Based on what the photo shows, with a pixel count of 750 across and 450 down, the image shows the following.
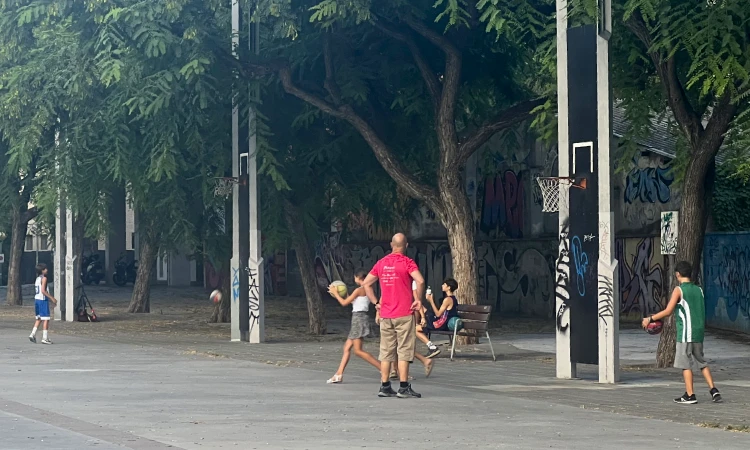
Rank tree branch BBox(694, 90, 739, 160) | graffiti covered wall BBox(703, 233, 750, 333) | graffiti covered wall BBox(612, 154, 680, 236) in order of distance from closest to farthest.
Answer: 1. tree branch BBox(694, 90, 739, 160)
2. graffiti covered wall BBox(703, 233, 750, 333)
3. graffiti covered wall BBox(612, 154, 680, 236)

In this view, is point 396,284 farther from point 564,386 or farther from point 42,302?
point 42,302

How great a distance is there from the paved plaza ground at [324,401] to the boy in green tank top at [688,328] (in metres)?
0.22

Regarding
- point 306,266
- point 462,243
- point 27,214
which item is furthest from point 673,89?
point 27,214

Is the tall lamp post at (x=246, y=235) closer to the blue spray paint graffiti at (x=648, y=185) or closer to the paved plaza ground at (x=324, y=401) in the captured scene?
the paved plaza ground at (x=324, y=401)

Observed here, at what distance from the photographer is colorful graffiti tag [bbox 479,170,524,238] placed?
36.5 meters

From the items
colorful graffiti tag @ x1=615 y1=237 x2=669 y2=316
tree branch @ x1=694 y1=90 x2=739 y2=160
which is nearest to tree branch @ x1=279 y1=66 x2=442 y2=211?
tree branch @ x1=694 y1=90 x2=739 y2=160

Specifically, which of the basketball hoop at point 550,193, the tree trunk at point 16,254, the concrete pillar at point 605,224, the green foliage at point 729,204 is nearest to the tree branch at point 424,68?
the basketball hoop at point 550,193

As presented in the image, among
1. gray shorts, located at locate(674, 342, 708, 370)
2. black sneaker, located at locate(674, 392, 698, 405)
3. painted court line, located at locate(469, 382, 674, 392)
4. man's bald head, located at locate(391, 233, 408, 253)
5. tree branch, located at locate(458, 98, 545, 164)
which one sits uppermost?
tree branch, located at locate(458, 98, 545, 164)

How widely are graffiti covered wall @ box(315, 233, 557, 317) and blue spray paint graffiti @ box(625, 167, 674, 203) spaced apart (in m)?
3.12

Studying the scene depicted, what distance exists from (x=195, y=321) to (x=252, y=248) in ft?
28.0

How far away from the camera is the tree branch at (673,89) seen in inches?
728

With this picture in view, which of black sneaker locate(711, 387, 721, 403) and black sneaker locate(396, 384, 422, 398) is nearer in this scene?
black sneaker locate(711, 387, 721, 403)

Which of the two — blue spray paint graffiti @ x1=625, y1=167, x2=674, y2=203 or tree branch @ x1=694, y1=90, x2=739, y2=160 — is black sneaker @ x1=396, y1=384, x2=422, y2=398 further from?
blue spray paint graffiti @ x1=625, y1=167, x2=674, y2=203

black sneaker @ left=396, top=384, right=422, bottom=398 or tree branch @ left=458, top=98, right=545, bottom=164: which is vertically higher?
tree branch @ left=458, top=98, right=545, bottom=164
